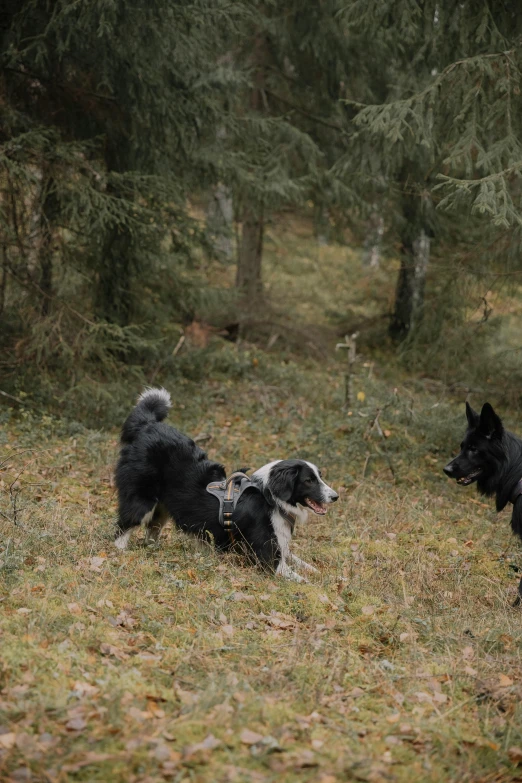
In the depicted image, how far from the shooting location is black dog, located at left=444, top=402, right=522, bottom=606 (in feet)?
24.4

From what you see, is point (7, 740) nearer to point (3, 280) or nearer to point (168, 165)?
point (3, 280)

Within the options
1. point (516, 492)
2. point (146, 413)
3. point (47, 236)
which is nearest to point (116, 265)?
point (47, 236)

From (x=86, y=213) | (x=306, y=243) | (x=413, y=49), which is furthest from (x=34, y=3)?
(x=306, y=243)

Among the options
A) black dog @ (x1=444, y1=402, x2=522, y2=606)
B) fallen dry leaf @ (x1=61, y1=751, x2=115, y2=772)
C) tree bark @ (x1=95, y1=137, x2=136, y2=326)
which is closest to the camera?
fallen dry leaf @ (x1=61, y1=751, x2=115, y2=772)

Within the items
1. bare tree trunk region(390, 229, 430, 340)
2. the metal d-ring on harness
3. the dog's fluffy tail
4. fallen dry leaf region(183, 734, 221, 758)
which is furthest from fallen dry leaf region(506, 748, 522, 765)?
bare tree trunk region(390, 229, 430, 340)

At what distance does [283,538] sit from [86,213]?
20.3ft

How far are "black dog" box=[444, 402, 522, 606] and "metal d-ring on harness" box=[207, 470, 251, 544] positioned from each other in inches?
87.0

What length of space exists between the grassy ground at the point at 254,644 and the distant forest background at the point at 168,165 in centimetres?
266

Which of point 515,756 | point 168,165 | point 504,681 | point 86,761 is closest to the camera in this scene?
point 86,761

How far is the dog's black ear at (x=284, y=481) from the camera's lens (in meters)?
6.89

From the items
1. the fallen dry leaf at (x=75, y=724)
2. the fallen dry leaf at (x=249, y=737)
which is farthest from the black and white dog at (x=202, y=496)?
the fallen dry leaf at (x=75, y=724)

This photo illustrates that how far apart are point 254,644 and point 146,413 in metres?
3.08

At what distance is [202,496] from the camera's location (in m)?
7.07

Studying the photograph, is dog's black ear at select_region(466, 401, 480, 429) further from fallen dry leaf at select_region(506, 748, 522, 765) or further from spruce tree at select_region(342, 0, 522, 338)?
fallen dry leaf at select_region(506, 748, 522, 765)
